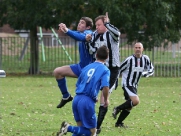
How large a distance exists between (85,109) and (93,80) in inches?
17.7

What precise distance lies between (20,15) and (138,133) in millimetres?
17457

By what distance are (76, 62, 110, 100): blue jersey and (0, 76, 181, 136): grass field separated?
2.02 meters

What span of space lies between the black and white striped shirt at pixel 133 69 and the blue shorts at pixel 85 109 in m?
3.31

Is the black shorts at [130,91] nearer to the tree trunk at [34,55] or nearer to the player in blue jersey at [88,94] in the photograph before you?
the player in blue jersey at [88,94]

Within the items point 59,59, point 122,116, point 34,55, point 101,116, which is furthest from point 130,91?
point 59,59

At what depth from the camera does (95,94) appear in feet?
30.4

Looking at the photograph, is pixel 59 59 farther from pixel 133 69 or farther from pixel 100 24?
pixel 100 24

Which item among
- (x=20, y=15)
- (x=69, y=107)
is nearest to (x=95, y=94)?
(x=69, y=107)

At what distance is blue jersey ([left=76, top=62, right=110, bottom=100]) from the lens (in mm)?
9227

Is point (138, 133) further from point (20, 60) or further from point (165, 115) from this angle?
point (20, 60)

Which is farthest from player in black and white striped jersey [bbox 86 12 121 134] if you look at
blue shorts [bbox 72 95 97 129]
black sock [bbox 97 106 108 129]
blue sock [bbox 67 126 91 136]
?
blue shorts [bbox 72 95 97 129]

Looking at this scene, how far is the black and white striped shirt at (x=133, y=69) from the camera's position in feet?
41.2

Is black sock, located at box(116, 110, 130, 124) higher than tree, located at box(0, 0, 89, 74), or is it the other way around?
tree, located at box(0, 0, 89, 74)

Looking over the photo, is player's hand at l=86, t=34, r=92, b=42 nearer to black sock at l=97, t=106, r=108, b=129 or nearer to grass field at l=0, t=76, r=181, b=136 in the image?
black sock at l=97, t=106, r=108, b=129
